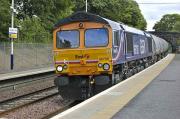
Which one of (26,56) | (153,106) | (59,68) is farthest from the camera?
(26,56)

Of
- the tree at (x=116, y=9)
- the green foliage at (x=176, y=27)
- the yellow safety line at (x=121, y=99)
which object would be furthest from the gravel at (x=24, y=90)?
the green foliage at (x=176, y=27)

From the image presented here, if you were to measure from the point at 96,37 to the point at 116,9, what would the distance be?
247 feet

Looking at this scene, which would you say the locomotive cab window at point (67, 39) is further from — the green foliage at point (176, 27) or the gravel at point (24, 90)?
the green foliage at point (176, 27)

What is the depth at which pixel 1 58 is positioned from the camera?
3459 centimetres

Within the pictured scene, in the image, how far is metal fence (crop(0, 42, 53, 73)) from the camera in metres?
35.2

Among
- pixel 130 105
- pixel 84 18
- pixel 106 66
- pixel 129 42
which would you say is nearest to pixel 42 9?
pixel 129 42

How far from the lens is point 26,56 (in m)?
38.8

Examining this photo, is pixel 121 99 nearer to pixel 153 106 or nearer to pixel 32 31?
pixel 153 106

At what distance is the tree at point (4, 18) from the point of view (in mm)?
39094

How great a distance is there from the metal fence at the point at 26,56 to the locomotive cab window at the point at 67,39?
15131 mm

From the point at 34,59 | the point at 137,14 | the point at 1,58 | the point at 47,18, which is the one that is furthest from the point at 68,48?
the point at 137,14

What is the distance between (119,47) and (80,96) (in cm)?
300

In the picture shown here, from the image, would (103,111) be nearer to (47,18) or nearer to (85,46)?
(85,46)

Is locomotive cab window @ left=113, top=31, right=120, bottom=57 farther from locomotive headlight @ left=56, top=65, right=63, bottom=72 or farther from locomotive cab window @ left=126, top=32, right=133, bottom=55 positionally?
locomotive cab window @ left=126, top=32, right=133, bottom=55
